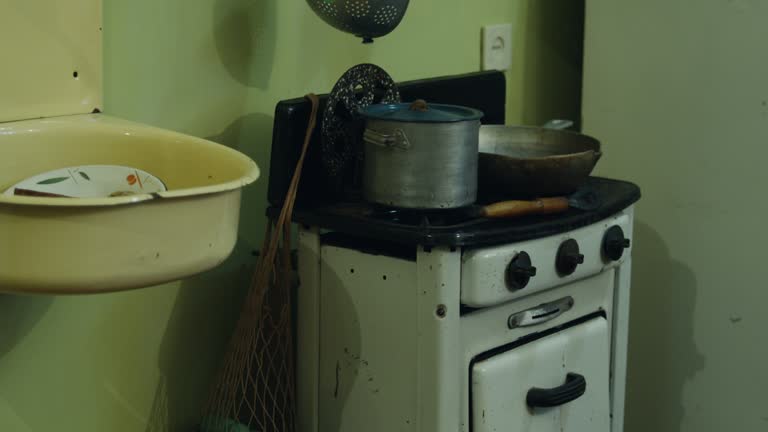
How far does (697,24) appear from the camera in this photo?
2.15 m

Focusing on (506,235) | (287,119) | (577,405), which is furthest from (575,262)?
(287,119)

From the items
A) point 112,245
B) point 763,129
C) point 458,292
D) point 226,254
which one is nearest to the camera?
point 112,245

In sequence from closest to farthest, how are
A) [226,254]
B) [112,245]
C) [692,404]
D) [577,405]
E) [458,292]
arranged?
[112,245] → [226,254] → [458,292] → [577,405] → [692,404]

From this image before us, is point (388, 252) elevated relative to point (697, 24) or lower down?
lower down

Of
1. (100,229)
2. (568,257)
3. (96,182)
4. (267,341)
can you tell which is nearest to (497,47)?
(568,257)

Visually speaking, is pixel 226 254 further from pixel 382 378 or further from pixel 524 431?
pixel 524 431

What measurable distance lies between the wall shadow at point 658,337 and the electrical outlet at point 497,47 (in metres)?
0.48

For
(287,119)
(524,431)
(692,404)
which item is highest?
(287,119)

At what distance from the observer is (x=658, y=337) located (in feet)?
7.56

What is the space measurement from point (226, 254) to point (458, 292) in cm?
37

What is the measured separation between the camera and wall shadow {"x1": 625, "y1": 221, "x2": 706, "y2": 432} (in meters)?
2.25

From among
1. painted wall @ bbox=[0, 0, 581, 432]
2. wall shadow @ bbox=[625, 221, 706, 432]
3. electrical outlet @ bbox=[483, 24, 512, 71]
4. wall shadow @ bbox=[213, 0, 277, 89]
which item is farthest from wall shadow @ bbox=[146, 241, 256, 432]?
wall shadow @ bbox=[625, 221, 706, 432]

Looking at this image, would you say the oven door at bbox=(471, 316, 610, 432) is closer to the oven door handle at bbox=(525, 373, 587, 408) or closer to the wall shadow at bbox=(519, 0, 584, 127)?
the oven door handle at bbox=(525, 373, 587, 408)

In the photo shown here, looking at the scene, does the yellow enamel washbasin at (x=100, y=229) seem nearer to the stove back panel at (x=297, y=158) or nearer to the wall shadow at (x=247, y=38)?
the stove back panel at (x=297, y=158)
